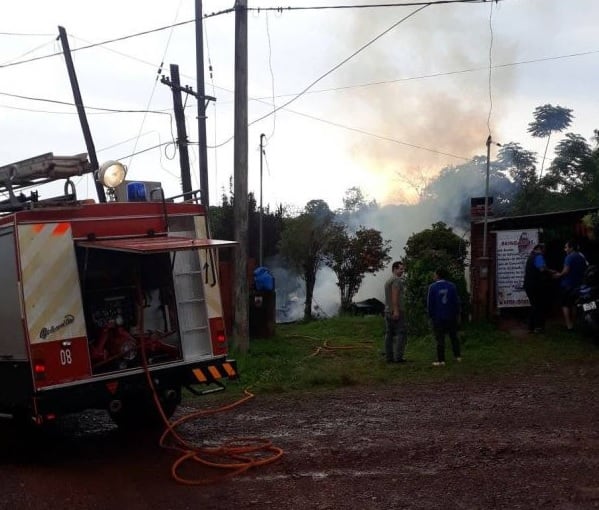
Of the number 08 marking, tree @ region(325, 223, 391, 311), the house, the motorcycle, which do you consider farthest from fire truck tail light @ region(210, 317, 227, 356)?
tree @ region(325, 223, 391, 311)

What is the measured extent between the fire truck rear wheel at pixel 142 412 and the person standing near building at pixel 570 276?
7.30 meters

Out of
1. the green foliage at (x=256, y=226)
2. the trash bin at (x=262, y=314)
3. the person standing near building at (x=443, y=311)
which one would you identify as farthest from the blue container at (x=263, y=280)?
the green foliage at (x=256, y=226)

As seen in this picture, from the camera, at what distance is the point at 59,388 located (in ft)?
22.9

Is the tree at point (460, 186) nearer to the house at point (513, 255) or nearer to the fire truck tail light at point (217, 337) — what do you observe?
the house at point (513, 255)

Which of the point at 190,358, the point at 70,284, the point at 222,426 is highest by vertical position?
the point at 70,284

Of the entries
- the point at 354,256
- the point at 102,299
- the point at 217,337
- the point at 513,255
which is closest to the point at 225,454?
the point at 217,337

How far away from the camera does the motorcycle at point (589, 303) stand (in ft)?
38.9

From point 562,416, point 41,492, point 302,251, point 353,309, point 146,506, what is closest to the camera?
point 146,506

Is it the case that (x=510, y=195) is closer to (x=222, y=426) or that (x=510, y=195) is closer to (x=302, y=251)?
(x=302, y=251)

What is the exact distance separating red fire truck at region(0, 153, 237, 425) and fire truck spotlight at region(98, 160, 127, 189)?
15 millimetres

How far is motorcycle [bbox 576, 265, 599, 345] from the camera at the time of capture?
11852mm

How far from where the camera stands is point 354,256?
2556cm

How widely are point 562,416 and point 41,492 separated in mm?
5197

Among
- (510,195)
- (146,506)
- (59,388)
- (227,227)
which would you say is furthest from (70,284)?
(510,195)
